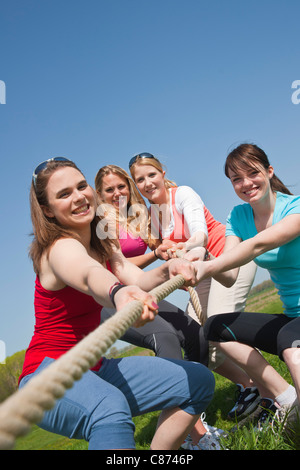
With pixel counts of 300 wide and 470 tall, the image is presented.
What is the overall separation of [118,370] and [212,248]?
80.4 inches

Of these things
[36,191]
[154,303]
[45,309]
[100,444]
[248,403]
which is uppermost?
[36,191]

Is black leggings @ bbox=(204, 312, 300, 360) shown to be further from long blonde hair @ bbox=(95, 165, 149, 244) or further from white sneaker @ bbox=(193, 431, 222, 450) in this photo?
long blonde hair @ bbox=(95, 165, 149, 244)

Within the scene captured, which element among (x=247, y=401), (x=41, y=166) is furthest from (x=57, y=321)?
(x=247, y=401)

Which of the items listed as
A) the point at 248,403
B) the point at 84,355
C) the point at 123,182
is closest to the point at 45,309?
the point at 84,355

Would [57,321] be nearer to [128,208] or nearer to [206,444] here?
[206,444]

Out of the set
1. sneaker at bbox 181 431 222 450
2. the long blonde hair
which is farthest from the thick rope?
the long blonde hair

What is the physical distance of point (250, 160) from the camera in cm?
324

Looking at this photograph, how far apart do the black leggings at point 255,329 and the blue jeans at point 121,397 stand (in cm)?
61

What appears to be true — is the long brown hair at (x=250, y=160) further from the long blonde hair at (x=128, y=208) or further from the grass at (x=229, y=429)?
the grass at (x=229, y=429)

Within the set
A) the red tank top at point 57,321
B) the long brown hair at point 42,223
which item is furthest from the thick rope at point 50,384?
the long brown hair at point 42,223

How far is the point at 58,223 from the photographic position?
8.68 ft

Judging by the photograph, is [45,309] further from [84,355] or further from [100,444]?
[84,355]

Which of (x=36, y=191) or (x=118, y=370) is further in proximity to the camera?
(x=36, y=191)

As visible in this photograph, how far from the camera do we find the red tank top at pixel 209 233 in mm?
4160
